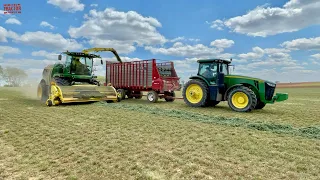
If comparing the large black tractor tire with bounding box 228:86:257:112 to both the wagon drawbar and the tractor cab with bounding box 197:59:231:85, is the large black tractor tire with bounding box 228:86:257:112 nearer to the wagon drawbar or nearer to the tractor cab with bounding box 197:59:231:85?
the tractor cab with bounding box 197:59:231:85

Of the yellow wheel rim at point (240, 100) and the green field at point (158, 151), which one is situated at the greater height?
the yellow wheel rim at point (240, 100)

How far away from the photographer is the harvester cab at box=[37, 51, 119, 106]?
11914mm

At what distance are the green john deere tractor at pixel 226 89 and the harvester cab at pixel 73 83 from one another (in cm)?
489

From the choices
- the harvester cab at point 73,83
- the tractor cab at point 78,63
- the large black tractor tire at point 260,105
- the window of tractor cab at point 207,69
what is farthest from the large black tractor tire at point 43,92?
the large black tractor tire at point 260,105

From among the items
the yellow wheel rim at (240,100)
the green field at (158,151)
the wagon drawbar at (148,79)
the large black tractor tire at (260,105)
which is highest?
the wagon drawbar at (148,79)

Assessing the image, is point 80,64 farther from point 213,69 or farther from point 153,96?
point 213,69

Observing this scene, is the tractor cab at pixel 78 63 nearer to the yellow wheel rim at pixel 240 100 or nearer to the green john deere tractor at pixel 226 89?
the green john deere tractor at pixel 226 89

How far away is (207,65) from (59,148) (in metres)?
7.95

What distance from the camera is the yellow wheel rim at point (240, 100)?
970cm

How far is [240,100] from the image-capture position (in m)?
9.86

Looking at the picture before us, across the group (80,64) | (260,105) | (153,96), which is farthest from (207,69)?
(80,64)

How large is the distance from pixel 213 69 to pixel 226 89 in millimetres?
1076

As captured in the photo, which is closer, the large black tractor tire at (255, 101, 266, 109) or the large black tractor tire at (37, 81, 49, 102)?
the large black tractor tire at (255, 101, 266, 109)

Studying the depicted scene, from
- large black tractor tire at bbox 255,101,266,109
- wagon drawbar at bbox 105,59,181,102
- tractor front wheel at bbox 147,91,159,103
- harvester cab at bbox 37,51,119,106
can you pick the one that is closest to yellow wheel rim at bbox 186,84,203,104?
wagon drawbar at bbox 105,59,181,102
